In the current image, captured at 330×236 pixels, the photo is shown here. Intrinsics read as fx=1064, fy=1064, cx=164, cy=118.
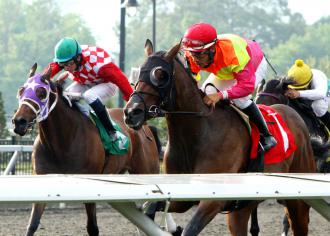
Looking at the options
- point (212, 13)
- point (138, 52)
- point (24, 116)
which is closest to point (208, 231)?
point (24, 116)

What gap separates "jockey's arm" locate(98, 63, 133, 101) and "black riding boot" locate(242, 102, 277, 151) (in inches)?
67.8

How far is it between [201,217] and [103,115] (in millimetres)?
2591

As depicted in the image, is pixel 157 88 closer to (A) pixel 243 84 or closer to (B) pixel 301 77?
(A) pixel 243 84

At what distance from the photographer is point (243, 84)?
6520mm

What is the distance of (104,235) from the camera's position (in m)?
9.19

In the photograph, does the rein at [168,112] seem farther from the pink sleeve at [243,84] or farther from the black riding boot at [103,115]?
the black riding boot at [103,115]

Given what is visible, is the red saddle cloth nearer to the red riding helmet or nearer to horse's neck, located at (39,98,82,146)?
the red riding helmet

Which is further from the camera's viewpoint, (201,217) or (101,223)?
(101,223)

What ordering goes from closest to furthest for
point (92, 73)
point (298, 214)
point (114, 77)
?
point (298, 214) → point (92, 73) → point (114, 77)

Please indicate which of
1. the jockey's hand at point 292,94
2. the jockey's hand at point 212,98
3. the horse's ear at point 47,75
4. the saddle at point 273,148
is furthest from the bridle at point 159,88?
the jockey's hand at point 292,94

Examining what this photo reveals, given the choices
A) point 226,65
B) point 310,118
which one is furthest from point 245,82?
point 310,118

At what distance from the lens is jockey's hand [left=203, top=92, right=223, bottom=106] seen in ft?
21.0

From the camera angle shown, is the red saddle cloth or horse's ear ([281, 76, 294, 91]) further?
horse's ear ([281, 76, 294, 91])

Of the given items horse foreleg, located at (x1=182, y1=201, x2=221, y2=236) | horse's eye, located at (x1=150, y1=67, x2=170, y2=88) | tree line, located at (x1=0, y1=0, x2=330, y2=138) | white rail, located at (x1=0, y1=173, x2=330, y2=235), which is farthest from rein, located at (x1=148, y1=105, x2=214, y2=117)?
tree line, located at (x1=0, y1=0, x2=330, y2=138)
